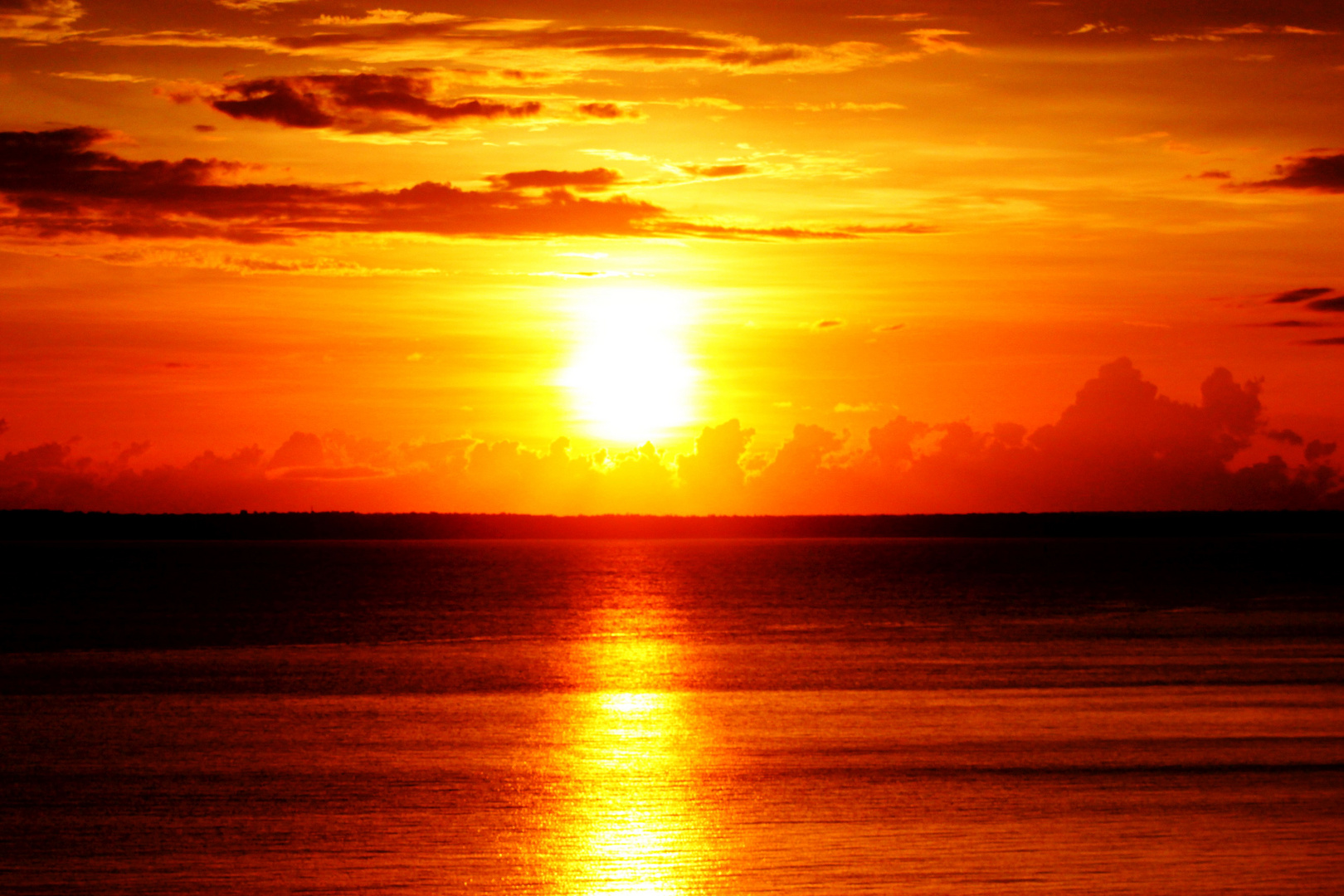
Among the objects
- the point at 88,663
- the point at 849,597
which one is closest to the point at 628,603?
the point at 849,597

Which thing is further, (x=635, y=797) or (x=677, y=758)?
(x=677, y=758)

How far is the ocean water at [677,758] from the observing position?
18.9 m

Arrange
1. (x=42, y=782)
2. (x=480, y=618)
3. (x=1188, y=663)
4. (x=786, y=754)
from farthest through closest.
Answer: (x=480, y=618)
(x=1188, y=663)
(x=786, y=754)
(x=42, y=782)

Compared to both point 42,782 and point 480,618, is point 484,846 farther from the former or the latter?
point 480,618

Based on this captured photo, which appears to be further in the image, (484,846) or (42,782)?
(42,782)

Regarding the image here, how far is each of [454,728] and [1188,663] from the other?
79.2 ft

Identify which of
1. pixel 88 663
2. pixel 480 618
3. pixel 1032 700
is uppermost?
pixel 1032 700

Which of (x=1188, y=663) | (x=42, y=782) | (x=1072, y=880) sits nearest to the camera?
(x=1072, y=880)

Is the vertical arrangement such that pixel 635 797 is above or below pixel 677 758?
above

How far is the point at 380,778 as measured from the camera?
2533 cm

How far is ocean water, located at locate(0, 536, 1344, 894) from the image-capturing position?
18.9 meters

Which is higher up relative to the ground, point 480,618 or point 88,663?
point 88,663

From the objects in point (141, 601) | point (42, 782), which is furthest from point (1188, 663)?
point (141, 601)

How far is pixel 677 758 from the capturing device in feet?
90.7
